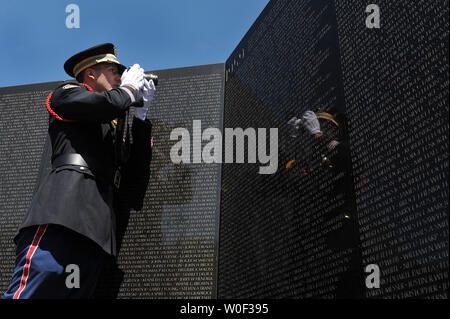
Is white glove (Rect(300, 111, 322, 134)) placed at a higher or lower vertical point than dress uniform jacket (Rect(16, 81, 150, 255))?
higher

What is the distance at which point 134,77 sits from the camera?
138 inches

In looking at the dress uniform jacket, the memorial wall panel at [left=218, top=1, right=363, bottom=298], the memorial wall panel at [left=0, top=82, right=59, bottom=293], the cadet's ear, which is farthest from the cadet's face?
the memorial wall panel at [left=0, top=82, right=59, bottom=293]

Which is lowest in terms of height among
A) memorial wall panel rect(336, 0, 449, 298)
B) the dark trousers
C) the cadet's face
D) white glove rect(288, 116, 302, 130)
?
the dark trousers

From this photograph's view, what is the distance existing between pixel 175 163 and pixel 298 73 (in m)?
1.45

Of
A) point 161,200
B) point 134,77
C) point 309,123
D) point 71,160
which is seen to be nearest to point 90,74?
point 134,77

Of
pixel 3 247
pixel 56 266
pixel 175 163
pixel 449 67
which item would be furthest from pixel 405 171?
pixel 3 247

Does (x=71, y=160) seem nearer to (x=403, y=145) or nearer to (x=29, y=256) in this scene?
(x=29, y=256)

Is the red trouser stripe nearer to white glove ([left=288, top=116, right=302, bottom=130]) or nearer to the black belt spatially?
the black belt

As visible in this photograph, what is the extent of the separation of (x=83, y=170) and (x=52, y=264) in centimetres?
66

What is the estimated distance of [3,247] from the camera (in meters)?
4.51

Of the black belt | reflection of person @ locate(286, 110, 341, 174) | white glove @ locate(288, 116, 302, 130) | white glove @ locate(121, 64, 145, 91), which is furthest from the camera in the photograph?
white glove @ locate(288, 116, 302, 130)

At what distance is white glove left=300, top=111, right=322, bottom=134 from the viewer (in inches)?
131

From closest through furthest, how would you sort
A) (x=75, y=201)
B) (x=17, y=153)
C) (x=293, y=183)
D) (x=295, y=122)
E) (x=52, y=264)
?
(x=52, y=264), (x=75, y=201), (x=293, y=183), (x=295, y=122), (x=17, y=153)
